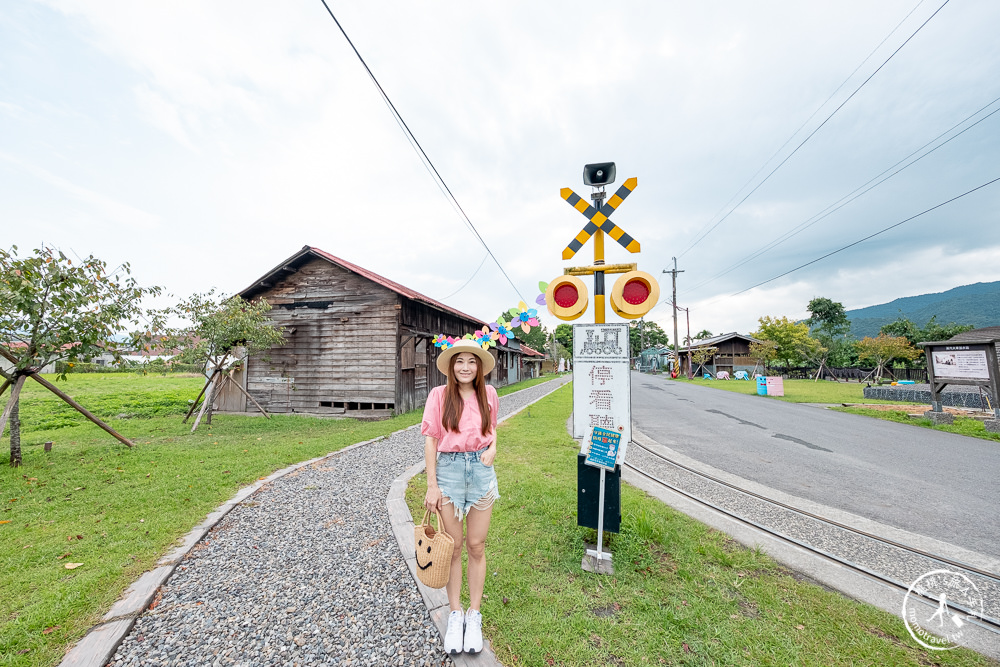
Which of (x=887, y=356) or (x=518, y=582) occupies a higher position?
(x=887, y=356)

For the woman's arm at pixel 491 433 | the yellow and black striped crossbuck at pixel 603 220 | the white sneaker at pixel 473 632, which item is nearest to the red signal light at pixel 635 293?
the yellow and black striped crossbuck at pixel 603 220

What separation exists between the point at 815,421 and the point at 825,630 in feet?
33.4

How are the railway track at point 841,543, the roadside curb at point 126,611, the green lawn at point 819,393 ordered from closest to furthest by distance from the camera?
the roadside curb at point 126,611 → the railway track at point 841,543 → the green lawn at point 819,393

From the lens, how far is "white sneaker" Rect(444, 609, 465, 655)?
2146 mm

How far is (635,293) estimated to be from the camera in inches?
120

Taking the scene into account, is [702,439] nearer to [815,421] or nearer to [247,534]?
[815,421]

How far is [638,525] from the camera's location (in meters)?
3.45

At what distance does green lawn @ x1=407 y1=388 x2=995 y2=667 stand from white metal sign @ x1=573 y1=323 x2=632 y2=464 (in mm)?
974

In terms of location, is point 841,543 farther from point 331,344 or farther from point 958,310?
point 958,310

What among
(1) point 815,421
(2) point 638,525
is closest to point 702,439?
(1) point 815,421

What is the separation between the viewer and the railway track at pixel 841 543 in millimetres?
2748

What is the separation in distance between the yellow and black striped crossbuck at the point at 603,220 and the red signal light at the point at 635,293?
35 centimetres

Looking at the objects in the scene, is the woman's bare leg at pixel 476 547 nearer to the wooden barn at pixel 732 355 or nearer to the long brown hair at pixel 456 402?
the long brown hair at pixel 456 402
